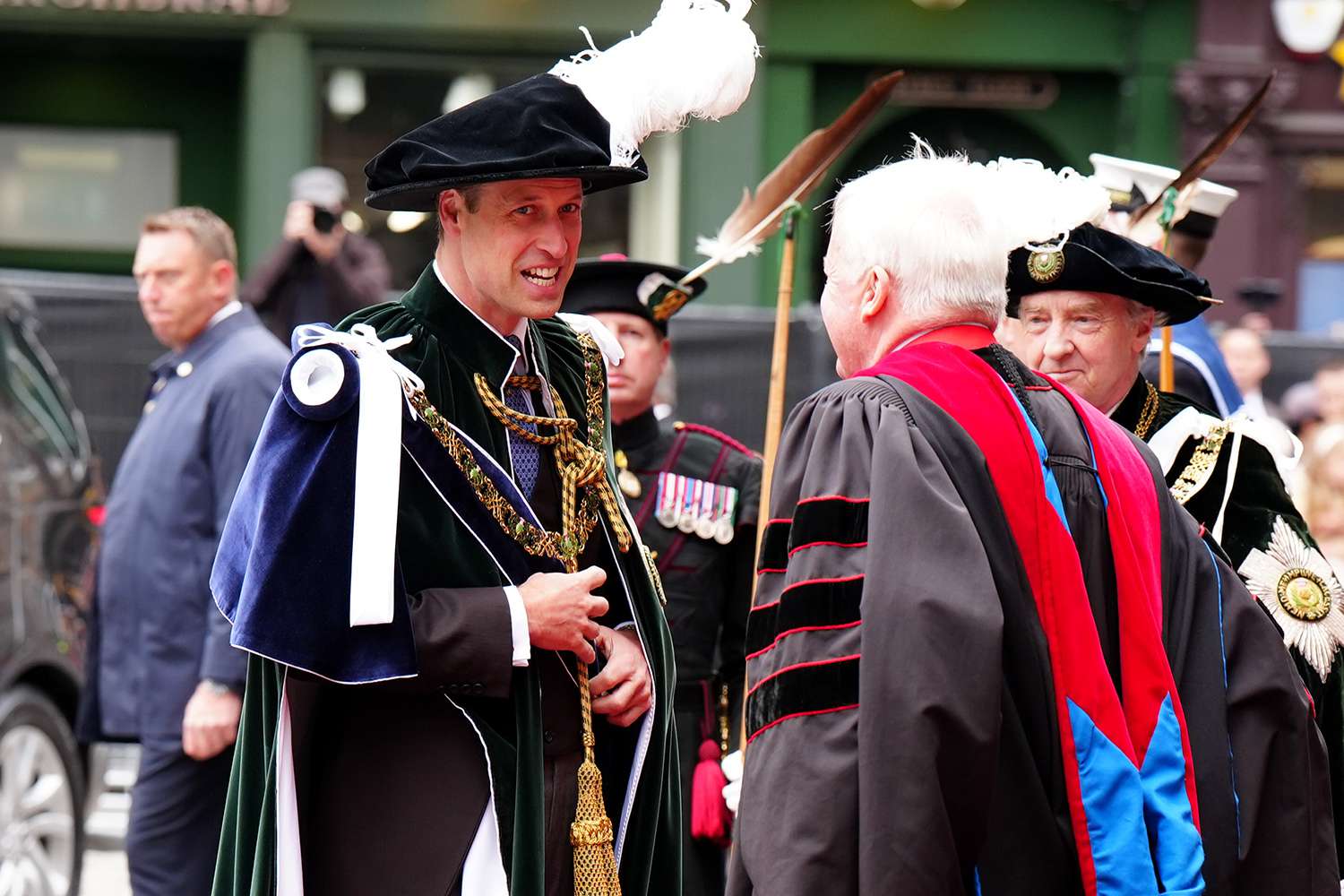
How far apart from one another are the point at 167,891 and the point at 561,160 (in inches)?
116

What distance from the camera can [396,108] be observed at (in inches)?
492

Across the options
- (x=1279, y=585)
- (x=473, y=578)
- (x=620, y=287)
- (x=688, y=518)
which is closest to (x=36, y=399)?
(x=620, y=287)

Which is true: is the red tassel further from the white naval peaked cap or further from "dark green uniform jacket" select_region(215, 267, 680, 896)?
the white naval peaked cap

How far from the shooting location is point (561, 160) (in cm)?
344

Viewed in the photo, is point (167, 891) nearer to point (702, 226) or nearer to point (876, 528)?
point (876, 528)

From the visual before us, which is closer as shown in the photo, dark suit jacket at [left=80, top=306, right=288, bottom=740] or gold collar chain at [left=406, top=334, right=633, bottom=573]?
gold collar chain at [left=406, top=334, right=633, bottom=573]

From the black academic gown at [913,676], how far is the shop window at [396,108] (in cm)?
930

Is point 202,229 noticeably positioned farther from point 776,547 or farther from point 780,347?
point 776,547

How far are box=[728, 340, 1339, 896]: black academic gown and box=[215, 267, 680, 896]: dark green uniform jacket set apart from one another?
1.48 feet

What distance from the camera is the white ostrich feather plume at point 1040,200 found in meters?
3.41

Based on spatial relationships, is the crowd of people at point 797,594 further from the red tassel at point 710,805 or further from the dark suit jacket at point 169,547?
the dark suit jacket at point 169,547

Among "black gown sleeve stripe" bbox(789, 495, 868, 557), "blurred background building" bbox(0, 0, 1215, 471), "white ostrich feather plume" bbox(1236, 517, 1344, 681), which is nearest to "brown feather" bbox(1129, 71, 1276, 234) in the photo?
"white ostrich feather plume" bbox(1236, 517, 1344, 681)

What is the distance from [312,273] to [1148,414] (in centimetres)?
536

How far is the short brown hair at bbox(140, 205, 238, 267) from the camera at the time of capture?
241 inches
